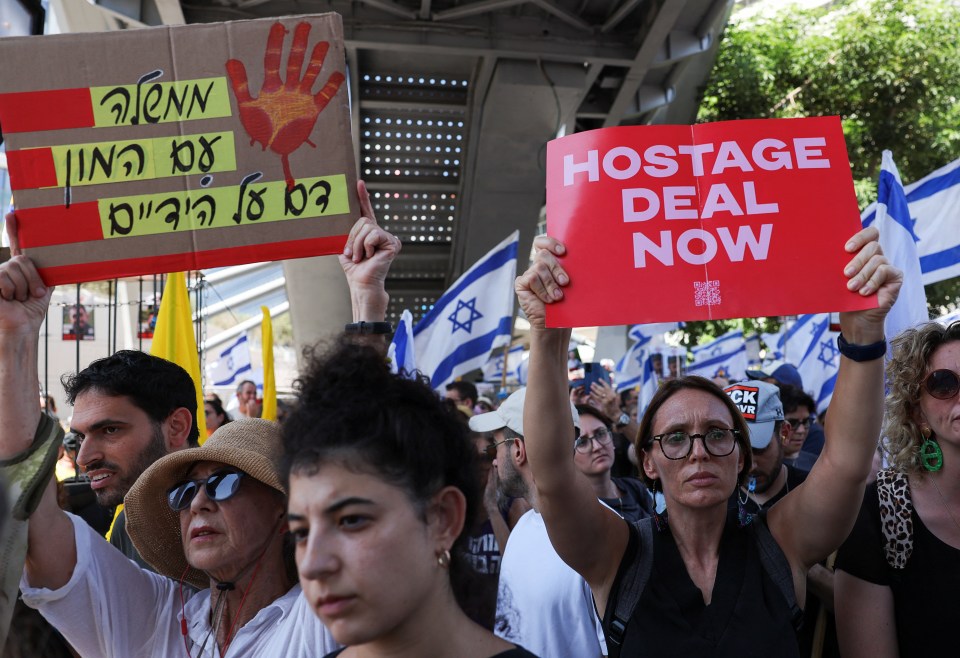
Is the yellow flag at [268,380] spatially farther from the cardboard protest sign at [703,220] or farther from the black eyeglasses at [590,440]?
the cardboard protest sign at [703,220]

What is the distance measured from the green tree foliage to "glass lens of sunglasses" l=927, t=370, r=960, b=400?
13904 mm

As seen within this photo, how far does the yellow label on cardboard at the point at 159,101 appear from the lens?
3154 mm

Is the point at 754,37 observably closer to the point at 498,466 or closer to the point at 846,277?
the point at 498,466

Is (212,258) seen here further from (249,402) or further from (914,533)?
(249,402)

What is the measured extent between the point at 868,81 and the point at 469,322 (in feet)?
42.5

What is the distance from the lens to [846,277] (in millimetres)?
2537

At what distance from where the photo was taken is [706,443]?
278 centimetres

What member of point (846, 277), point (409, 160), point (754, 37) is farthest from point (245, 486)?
point (754, 37)

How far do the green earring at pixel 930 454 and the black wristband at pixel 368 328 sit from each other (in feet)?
5.23

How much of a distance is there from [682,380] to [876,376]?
0.59 metres

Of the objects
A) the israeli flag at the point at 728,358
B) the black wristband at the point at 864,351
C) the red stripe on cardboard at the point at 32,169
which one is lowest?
the black wristband at the point at 864,351

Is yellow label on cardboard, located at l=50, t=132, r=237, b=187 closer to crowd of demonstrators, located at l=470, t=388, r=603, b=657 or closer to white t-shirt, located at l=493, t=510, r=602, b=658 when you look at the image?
crowd of demonstrators, located at l=470, t=388, r=603, b=657

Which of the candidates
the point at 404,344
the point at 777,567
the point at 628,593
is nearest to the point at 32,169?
the point at 628,593

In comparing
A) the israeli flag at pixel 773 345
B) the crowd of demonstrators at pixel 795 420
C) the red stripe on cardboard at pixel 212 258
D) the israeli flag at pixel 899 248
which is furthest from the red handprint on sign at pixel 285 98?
the israeli flag at pixel 773 345
